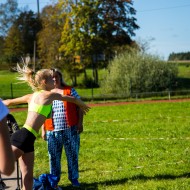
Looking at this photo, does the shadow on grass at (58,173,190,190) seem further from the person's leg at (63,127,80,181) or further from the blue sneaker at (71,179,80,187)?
the person's leg at (63,127,80,181)

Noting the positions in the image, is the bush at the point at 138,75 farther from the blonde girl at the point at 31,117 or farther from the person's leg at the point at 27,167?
the person's leg at the point at 27,167

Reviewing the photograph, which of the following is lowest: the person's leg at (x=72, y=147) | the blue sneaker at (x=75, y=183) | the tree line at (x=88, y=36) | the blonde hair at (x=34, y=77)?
the blue sneaker at (x=75, y=183)

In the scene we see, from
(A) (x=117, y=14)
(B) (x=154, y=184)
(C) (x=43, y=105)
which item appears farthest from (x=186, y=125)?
(A) (x=117, y=14)

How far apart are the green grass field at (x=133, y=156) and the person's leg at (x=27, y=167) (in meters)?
1.35

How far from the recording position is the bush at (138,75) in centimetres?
2864

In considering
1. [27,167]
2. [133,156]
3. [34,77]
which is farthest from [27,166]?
[133,156]

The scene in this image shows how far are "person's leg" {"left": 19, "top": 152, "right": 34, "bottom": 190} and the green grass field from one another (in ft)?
4.42

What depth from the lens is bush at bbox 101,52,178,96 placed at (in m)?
28.6

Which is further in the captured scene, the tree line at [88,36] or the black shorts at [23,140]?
the tree line at [88,36]

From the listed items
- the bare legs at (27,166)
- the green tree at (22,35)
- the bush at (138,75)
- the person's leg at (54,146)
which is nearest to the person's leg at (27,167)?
the bare legs at (27,166)

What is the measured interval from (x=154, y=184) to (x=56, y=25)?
130 feet

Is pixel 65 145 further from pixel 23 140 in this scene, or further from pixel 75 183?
pixel 23 140

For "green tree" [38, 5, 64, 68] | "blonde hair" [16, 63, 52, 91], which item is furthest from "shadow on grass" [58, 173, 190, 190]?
"green tree" [38, 5, 64, 68]

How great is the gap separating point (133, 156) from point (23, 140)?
4127 mm
